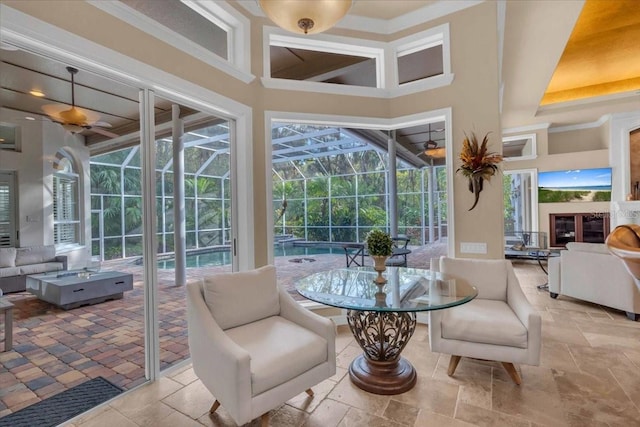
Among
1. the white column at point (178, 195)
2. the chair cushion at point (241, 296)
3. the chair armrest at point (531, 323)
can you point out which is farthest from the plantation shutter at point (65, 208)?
the chair armrest at point (531, 323)

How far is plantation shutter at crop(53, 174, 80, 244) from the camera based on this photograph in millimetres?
2486

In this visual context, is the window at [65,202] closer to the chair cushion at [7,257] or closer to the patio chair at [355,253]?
the chair cushion at [7,257]

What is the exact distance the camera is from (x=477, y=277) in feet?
9.71

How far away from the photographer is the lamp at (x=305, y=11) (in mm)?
1648

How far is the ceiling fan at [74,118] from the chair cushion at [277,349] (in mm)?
2047

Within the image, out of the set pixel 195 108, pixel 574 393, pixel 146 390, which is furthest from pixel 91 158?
pixel 574 393

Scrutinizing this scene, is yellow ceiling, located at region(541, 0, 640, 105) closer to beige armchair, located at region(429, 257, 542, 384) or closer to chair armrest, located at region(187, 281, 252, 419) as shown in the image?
beige armchair, located at region(429, 257, 542, 384)

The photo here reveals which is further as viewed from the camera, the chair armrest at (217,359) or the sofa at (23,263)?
the sofa at (23,263)

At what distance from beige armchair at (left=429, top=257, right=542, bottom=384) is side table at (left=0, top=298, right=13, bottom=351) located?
3.39m

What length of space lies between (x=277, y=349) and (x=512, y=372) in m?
1.84

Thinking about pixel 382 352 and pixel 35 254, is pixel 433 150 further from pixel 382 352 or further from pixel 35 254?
pixel 35 254

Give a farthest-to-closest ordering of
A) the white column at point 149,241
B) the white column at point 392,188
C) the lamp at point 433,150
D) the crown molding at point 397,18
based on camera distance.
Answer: the white column at point 392,188 < the lamp at point 433,150 < the crown molding at point 397,18 < the white column at point 149,241

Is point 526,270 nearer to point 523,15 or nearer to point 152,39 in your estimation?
point 523,15

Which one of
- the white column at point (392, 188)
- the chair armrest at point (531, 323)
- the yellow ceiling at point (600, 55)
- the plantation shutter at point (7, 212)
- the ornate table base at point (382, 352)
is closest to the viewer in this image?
the plantation shutter at point (7, 212)
